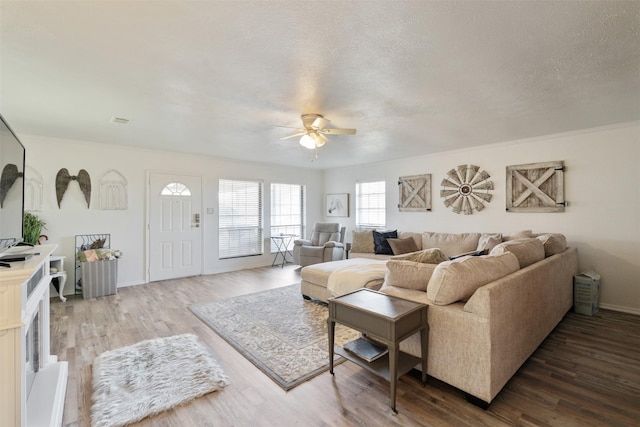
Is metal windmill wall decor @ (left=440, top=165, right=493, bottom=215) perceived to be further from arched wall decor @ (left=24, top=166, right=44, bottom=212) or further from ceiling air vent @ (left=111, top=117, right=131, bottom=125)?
arched wall decor @ (left=24, top=166, right=44, bottom=212)

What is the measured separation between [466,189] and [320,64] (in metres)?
3.93

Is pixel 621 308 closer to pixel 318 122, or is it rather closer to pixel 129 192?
pixel 318 122

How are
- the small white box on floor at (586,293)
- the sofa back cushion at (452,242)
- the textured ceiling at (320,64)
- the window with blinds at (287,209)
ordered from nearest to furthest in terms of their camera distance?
the textured ceiling at (320,64) → the small white box on floor at (586,293) → the sofa back cushion at (452,242) → the window with blinds at (287,209)

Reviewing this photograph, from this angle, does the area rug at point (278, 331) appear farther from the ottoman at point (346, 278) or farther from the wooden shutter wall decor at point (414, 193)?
the wooden shutter wall decor at point (414, 193)

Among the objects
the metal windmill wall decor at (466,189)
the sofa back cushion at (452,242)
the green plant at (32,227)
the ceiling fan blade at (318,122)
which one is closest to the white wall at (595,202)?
the metal windmill wall decor at (466,189)

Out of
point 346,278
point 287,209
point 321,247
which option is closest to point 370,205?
point 321,247

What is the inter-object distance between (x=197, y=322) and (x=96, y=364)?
42.1 inches

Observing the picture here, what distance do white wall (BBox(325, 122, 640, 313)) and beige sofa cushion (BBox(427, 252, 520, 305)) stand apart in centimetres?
286

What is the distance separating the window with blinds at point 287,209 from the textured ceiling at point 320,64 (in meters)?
3.33

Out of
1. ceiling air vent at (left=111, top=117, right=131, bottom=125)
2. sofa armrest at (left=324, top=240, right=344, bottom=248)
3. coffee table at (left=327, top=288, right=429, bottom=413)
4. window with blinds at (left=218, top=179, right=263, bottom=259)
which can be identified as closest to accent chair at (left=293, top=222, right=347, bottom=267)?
sofa armrest at (left=324, top=240, right=344, bottom=248)

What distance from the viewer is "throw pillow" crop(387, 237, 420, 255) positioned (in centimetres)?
506

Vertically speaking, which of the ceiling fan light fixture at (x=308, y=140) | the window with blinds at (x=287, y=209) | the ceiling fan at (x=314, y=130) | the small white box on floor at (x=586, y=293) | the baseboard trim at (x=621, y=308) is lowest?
the baseboard trim at (x=621, y=308)

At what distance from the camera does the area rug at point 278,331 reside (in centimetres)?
241

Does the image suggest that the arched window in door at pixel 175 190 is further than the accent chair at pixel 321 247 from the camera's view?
No
